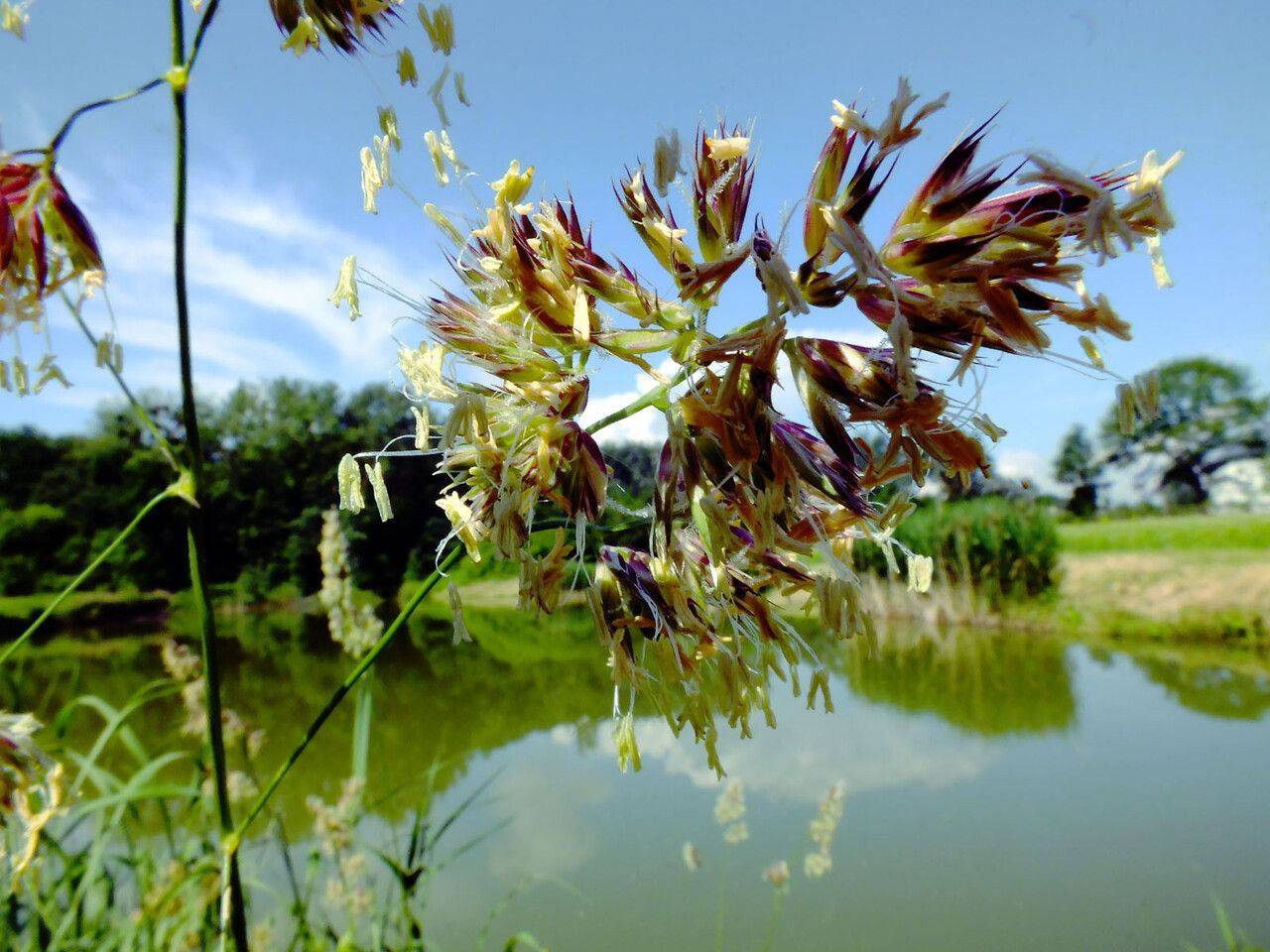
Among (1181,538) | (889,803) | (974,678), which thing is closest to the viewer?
(889,803)

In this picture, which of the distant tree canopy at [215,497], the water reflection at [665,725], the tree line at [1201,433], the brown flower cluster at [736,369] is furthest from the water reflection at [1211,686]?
the tree line at [1201,433]

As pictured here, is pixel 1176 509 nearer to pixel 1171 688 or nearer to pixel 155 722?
pixel 1171 688

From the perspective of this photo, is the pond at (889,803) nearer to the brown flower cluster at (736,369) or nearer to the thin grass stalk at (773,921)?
the thin grass stalk at (773,921)

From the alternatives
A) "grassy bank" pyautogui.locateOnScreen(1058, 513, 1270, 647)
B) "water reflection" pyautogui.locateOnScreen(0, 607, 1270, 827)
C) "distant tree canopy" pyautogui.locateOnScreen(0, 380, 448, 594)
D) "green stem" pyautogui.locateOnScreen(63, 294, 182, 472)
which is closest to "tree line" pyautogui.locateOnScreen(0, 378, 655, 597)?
"distant tree canopy" pyautogui.locateOnScreen(0, 380, 448, 594)

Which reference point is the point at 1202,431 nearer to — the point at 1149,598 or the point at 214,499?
the point at 1149,598

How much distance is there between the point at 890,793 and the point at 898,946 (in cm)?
155

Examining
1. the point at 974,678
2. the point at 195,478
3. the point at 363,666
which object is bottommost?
the point at 974,678

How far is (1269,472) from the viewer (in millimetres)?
23766

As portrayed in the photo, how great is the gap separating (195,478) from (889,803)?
4.98 metres

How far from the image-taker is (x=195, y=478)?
635 mm

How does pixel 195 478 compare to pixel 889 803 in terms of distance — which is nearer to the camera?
pixel 195 478

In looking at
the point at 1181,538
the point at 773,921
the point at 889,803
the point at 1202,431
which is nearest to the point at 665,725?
the point at 773,921

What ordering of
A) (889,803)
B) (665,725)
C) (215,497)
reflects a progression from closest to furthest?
1. (665,725)
2. (889,803)
3. (215,497)

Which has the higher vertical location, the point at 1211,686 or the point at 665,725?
the point at 665,725
